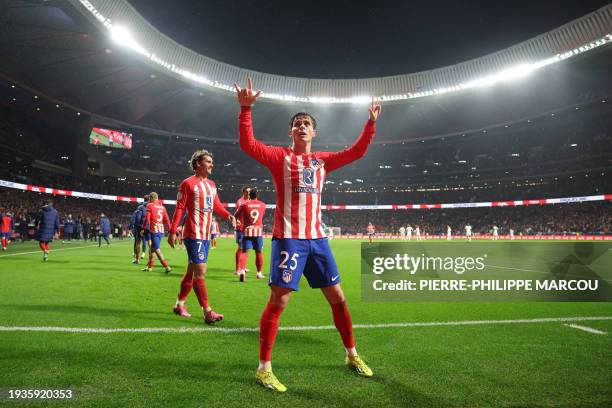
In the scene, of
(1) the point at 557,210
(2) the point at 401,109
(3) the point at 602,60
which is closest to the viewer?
(3) the point at 602,60

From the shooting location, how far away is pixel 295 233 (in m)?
3.46

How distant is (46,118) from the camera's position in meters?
40.5

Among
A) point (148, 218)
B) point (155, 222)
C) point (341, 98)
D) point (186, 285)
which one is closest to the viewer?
point (186, 285)

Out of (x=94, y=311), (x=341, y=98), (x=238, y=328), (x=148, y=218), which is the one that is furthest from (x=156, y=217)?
(x=341, y=98)

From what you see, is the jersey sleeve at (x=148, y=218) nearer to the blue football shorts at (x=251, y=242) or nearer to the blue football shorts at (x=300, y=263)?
the blue football shorts at (x=251, y=242)

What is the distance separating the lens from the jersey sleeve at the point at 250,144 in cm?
346

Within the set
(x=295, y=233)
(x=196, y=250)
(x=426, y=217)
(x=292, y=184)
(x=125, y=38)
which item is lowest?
(x=196, y=250)

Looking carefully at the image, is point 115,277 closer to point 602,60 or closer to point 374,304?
point 374,304

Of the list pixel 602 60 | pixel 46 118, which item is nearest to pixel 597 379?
pixel 602 60

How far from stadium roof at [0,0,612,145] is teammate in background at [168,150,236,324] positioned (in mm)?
25341

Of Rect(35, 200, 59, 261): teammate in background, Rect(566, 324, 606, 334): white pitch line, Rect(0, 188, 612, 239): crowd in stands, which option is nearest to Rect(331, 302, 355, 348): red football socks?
Rect(566, 324, 606, 334): white pitch line

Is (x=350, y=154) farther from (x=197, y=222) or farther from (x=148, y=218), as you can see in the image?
(x=148, y=218)

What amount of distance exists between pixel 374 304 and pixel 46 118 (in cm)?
4509

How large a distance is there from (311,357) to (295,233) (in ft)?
4.44
